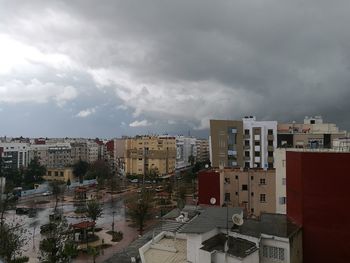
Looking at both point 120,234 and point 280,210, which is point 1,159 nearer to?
point 120,234

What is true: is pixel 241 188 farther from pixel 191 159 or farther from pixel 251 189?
pixel 191 159

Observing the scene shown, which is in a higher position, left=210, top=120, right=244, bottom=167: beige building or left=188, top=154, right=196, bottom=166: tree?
left=210, top=120, right=244, bottom=167: beige building

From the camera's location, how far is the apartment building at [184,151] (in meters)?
113

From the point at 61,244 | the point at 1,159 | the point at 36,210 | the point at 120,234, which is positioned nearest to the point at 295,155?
the point at 61,244

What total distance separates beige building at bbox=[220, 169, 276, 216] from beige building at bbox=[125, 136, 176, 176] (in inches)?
2129

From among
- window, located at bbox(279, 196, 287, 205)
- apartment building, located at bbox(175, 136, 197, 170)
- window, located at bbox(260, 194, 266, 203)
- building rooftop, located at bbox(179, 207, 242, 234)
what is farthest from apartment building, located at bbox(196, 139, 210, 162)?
building rooftop, located at bbox(179, 207, 242, 234)

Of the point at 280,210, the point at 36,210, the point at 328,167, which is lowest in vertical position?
the point at 36,210

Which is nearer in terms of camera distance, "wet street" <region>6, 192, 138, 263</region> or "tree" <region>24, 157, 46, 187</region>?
"wet street" <region>6, 192, 138, 263</region>

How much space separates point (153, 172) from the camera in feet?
290

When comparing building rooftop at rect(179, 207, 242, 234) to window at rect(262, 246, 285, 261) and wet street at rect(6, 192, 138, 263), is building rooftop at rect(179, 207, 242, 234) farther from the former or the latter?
wet street at rect(6, 192, 138, 263)

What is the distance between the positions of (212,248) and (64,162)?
102 meters

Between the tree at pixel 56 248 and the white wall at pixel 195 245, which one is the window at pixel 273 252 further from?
the tree at pixel 56 248

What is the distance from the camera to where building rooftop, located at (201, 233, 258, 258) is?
653 inches

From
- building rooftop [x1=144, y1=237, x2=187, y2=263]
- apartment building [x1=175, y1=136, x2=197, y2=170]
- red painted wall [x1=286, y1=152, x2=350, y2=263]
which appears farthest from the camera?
apartment building [x1=175, y1=136, x2=197, y2=170]
